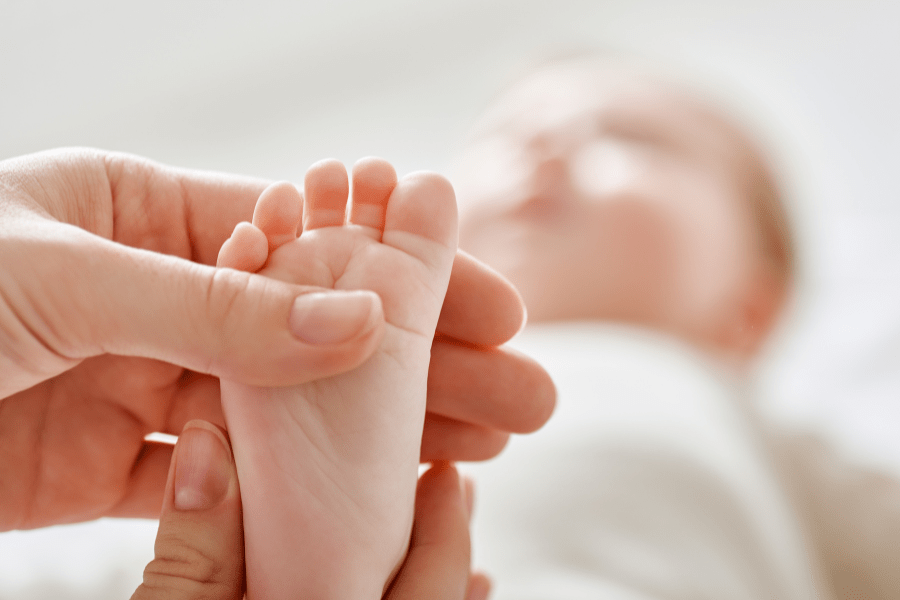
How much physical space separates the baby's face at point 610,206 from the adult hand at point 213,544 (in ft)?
2.04

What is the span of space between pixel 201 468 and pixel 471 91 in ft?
5.12

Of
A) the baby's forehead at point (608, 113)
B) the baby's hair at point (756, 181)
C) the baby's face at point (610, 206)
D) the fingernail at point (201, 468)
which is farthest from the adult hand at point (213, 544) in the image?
the baby's hair at point (756, 181)

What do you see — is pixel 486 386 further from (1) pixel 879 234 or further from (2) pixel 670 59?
(2) pixel 670 59

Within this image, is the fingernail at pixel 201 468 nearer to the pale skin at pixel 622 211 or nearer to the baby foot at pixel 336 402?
the baby foot at pixel 336 402

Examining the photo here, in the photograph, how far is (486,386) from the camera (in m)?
0.73

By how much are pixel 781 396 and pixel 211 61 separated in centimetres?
150

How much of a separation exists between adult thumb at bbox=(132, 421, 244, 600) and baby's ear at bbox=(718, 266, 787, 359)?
41.2 inches

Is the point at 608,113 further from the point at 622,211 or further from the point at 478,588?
the point at 478,588

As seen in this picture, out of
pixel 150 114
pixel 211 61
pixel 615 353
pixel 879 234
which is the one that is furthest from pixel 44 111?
pixel 879 234

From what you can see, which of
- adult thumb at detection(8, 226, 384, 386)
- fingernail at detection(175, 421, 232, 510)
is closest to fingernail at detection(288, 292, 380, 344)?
adult thumb at detection(8, 226, 384, 386)

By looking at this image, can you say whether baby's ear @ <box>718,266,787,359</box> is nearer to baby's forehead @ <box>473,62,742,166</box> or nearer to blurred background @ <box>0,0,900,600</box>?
blurred background @ <box>0,0,900,600</box>

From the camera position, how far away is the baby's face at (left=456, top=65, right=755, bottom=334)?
1.21 meters

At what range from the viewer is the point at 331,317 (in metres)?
0.48

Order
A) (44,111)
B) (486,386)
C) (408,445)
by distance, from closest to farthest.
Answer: (408,445) < (486,386) < (44,111)
